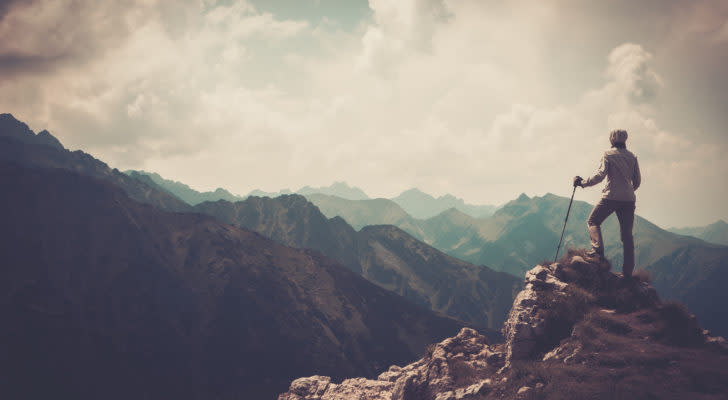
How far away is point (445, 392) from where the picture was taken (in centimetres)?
1295

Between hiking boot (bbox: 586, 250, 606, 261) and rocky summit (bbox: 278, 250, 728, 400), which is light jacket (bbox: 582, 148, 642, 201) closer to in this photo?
hiking boot (bbox: 586, 250, 606, 261)

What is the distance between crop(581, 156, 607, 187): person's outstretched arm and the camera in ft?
40.0

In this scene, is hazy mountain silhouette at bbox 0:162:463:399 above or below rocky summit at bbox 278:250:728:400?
below

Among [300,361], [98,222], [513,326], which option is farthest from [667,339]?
[98,222]

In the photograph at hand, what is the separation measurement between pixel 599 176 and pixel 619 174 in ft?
1.97

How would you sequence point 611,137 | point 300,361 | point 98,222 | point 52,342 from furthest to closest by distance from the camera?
point 98,222, point 300,361, point 52,342, point 611,137

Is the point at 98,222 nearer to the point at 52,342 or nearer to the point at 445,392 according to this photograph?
the point at 52,342

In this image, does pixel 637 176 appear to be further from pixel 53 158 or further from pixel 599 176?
pixel 53 158

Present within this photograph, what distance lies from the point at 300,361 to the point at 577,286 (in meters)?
105

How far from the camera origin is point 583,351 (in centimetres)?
1072

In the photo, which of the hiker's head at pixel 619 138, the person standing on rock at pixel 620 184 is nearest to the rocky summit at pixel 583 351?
the person standing on rock at pixel 620 184

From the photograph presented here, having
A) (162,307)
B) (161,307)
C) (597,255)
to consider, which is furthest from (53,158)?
(597,255)

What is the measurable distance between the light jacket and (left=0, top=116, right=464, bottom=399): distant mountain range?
100 metres

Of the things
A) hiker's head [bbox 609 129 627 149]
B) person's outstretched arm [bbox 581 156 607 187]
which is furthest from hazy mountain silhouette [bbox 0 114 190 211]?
hiker's head [bbox 609 129 627 149]
